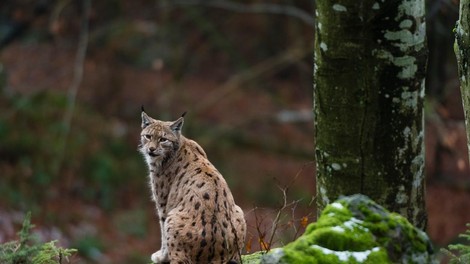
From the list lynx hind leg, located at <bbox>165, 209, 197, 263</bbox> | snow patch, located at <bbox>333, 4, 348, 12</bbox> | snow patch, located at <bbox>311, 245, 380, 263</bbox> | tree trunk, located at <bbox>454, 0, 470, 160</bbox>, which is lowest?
lynx hind leg, located at <bbox>165, 209, 197, 263</bbox>

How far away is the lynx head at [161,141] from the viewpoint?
6.93 m

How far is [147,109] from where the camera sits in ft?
60.8

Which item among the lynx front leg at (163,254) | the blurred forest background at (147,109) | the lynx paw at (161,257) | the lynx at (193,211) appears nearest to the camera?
the lynx at (193,211)

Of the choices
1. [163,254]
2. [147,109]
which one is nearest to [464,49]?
[163,254]

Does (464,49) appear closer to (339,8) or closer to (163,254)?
(339,8)

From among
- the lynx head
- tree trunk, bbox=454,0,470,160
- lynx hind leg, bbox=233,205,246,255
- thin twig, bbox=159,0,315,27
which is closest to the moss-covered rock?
tree trunk, bbox=454,0,470,160

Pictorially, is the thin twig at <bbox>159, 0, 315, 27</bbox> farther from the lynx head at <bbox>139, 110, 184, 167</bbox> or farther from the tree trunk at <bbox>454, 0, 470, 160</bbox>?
the tree trunk at <bbox>454, 0, 470, 160</bbox>

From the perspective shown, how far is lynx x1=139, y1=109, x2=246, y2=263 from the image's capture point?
227 inches

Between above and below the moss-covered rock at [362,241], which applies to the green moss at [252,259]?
below

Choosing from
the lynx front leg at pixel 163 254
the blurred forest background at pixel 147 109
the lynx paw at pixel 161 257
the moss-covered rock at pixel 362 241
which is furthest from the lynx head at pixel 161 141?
the blurred forest background at pixel 147 109

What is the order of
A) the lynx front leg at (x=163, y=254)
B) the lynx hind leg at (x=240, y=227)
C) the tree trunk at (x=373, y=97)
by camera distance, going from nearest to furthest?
the tree trunk at (x=373, y=97), the lynx hind leg at (x=240, y=227), the lynx front leg at (x=163, y=254)

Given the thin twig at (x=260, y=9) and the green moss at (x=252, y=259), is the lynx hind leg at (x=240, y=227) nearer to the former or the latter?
the green moss at (x=252, y=259)

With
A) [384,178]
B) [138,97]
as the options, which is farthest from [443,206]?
[384,178]

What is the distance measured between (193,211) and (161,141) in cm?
119
